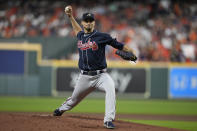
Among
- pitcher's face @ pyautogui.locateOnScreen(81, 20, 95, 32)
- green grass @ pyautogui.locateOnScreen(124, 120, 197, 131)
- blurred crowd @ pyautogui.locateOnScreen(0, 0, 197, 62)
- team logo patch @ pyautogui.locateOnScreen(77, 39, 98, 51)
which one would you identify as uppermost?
blurred crowd @ pyautogui.locateOnScreen(0, 0, 197, 62)

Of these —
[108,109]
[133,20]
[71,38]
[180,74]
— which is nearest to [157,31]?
[133,20]

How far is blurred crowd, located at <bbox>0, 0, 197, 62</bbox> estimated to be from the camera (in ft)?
56.9

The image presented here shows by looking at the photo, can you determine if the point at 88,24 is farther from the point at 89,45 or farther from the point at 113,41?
the point at 113,41

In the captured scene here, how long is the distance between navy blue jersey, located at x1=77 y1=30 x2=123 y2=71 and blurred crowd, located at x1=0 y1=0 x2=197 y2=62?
10554mm

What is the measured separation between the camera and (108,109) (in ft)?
21.2

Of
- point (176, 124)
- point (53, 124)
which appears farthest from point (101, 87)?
point (176, 124)

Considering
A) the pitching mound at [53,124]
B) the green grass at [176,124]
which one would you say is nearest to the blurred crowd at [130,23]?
the green grass at [176,124]

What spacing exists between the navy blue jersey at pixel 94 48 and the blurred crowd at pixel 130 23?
10554mm

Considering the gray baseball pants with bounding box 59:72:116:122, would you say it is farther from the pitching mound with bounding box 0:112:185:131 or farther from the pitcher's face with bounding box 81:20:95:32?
the pitcher's face with bounding box 81:20:95:32

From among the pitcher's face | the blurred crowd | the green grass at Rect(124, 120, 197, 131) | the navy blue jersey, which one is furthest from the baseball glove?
the blurred crowd

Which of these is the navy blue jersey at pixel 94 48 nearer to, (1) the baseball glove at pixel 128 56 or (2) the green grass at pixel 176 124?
(1) the baseball glove at pixel 128 56

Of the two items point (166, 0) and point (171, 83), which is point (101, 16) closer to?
point (166, 0)

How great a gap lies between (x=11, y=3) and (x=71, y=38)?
16.4 feet

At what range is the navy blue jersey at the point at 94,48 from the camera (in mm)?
6562
